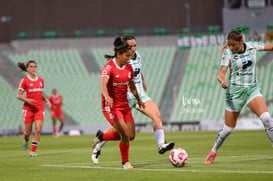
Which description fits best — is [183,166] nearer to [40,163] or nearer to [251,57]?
[251,57]

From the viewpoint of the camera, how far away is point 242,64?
1302cm

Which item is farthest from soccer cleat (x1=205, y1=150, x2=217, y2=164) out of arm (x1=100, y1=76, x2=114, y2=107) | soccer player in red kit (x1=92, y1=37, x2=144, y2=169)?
arm (x1=100, y1=76, x2=114, y2=107)

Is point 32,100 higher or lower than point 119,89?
lower

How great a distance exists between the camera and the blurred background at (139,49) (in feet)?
138

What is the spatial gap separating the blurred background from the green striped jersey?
82.7ft

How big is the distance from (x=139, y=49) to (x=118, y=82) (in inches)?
1373

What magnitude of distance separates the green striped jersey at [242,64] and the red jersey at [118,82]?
189 centimetres

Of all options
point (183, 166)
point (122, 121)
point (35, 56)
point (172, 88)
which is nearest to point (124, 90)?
point (122, 121)

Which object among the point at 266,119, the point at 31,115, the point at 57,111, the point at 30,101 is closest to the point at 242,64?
the point at 266,119

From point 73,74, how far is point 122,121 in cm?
3311

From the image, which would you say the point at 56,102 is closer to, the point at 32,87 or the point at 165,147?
the point at 32,87

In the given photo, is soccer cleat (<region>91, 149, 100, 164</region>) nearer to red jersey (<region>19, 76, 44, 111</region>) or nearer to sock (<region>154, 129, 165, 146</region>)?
sock (<region>154, 129, 165, 146</region>)

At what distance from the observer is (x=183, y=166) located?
12.8 meters

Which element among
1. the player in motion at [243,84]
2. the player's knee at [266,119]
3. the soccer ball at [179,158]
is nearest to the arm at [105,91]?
the soccer ball at [179,158]
